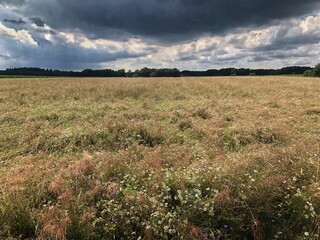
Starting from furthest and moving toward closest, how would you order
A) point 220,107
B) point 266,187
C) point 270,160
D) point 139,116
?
1. point 220,107
2. point 139,116
3. point 270,160
4. point 266,187

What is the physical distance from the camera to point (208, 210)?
367 centimetres

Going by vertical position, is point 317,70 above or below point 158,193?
below

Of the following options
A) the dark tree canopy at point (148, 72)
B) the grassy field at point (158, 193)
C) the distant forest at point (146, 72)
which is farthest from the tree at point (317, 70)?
the grassy field at point (158, 193)

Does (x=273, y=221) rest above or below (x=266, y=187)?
below

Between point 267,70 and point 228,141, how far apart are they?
10442 cm

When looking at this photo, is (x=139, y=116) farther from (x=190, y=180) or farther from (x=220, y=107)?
(x=190, y=180)

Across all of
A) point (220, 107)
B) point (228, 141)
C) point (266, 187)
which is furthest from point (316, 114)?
point (266, 187)

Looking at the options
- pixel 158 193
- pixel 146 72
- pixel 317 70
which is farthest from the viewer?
pixel 146 72

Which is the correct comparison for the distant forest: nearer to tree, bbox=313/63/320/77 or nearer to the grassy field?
tree, bbox=313/63/320/77

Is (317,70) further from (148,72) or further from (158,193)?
(158,193)

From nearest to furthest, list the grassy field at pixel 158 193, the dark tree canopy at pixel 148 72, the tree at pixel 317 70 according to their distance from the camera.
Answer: the grassy field at pixel 158 193, the tree at pixel 317 70, the dark tree canopy at pixel 148 72

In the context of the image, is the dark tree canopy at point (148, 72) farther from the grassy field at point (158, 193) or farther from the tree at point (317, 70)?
the grassy field at point (158, 193)

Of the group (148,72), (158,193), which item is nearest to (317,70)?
(148,72)

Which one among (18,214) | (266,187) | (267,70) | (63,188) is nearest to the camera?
(18,214)
